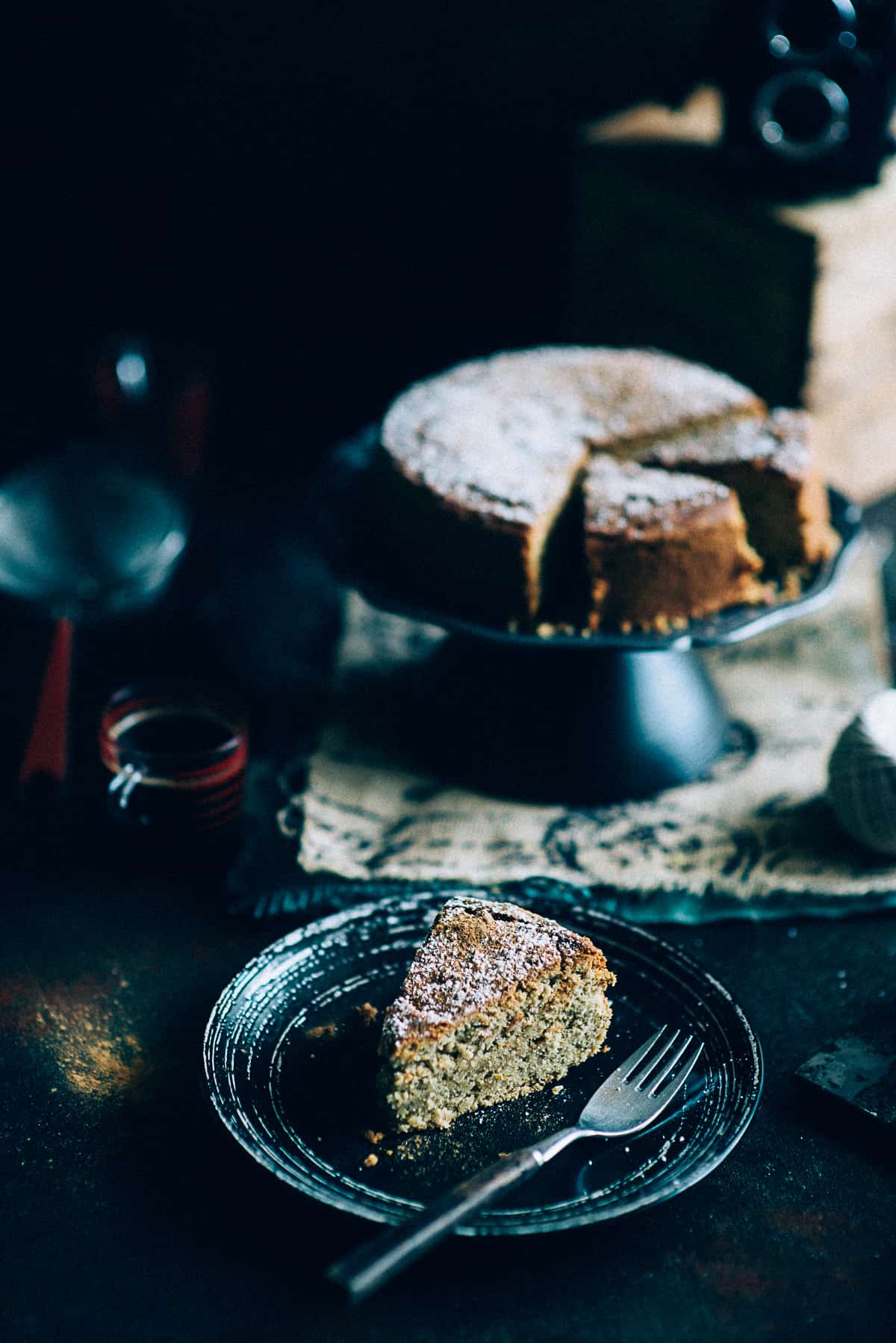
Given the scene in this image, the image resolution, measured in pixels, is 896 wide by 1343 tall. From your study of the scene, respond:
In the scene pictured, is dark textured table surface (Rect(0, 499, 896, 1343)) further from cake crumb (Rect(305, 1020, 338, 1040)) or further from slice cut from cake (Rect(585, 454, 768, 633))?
slice cut from cake (Rect(585, 454, 768, 633))

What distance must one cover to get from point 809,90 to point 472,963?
1.66 meters

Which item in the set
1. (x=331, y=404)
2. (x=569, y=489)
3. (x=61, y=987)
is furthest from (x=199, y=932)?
(x=331, y=404)

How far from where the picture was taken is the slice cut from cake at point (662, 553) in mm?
1957

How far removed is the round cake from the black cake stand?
0.05 meters

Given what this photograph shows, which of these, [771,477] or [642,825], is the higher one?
[771,477]

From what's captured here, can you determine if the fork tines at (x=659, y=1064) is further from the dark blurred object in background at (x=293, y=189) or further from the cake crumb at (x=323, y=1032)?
the dark blurred object in background at (x=293, y=189)

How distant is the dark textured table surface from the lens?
4.36 feet

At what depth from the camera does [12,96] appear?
2.72 meters

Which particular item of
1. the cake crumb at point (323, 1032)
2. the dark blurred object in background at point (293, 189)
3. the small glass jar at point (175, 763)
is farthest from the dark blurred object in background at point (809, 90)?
the cake crumb at point (323, 1032)

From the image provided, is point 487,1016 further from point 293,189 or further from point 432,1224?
point 293,189

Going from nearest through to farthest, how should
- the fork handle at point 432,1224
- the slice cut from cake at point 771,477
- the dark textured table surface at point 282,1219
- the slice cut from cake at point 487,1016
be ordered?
the fork handle at point 432,1224
the dark textured table surface at point 282,1219
the slice cut from cake at point 487,1016
the slice cut from cake at point 771,477

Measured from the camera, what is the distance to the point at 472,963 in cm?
156

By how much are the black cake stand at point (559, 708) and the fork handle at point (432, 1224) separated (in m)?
0.72

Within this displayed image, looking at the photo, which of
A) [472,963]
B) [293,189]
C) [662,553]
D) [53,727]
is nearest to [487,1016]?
[472,963]
